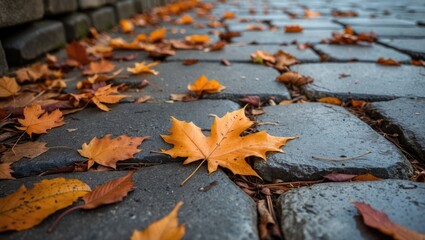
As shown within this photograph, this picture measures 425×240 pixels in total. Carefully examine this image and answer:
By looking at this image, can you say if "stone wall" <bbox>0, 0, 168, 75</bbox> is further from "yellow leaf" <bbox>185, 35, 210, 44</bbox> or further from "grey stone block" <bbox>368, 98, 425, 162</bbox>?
"grey stone block" <bbox>368, 98, 425, 162</bbox>

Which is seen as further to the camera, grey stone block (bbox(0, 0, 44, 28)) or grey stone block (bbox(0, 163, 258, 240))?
grey stone block (bbox(0, 0, 44, 28))

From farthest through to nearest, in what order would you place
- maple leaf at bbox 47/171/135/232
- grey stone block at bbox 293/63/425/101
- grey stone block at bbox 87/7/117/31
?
grey stone block at bbox 87/7/117/31, grey stone block at bbox 293/63/425/101, maple leaf at bbox 47/171/135/232

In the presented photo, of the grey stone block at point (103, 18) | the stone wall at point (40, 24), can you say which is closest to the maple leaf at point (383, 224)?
the stone wall at point (40, 24)

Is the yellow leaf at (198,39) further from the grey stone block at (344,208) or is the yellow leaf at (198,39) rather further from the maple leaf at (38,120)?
the grey stone block at (344,208)

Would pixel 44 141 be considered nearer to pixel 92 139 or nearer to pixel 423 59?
pixel 92 139

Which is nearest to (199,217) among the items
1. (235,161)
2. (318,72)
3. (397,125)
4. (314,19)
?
(235,161)

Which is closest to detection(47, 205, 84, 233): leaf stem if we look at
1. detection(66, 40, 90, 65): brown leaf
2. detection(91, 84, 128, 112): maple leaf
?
detection(91, 84, 128, 112): maple leaf

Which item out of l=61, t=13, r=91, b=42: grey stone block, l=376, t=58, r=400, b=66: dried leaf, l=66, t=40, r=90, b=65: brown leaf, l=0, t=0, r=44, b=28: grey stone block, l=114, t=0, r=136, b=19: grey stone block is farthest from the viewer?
l=114, t=0, r=136, b=19: grey stone block
